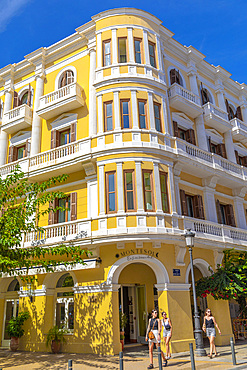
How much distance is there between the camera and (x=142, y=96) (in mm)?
17922

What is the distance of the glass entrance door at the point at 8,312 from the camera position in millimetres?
18656

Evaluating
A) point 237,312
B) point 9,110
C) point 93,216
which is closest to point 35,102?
point 9,110

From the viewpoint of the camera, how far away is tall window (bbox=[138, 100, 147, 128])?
1758cm

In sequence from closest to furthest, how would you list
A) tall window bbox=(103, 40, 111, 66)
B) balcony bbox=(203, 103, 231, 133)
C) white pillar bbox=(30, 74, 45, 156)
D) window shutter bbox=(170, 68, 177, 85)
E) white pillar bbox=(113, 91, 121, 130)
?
1. white pillar bbox=(113, 91, 121, 130)
2. tall window bbox=(103, 40, 111, 66)
3. white pillar bbox=(30, 74, 45, 156)
4. window shutter bbox=(170, 68, 177, 85)
5. balcony bbox=(203, 103, 231, 133)

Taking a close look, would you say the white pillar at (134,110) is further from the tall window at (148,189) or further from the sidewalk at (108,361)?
the sidewalk at (108,361)

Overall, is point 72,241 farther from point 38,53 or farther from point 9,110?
point 38,53

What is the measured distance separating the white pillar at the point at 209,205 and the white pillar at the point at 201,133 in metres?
2.79

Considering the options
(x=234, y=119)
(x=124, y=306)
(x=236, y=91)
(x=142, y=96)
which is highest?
(x=236, y=91)

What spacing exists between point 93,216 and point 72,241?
5.58 ft

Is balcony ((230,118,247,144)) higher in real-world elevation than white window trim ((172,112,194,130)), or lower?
higher

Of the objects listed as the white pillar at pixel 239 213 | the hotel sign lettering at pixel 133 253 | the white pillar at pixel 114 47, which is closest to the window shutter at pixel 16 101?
the white pillar at pixel 114 47

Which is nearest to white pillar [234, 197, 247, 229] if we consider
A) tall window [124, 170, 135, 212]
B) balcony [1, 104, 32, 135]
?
tall window [124, 170, 135, 212]

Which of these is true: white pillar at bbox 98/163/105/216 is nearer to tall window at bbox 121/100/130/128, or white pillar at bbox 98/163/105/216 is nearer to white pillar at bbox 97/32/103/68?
tall window at bbox 121/100/130/128

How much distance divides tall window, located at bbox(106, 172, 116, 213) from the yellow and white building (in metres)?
0.05
